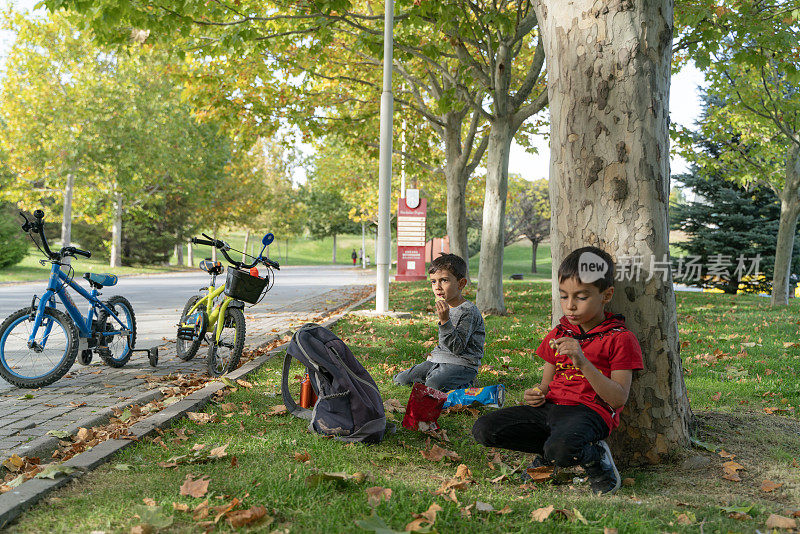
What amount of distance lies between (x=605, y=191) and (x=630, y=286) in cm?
62

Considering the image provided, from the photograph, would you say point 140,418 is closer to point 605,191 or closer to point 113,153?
point 605,191

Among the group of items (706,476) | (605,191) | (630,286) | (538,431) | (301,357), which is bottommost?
(706,476)

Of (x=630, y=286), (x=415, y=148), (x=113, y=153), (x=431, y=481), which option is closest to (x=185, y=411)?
(x=431, y=481)

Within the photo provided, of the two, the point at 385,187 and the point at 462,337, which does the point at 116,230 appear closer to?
the point at 385,187

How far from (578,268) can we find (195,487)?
95.7 inches

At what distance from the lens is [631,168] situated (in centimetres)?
399

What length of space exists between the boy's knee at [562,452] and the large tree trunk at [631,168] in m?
0.81

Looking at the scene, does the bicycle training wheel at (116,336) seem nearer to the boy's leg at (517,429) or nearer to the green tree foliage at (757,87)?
the boy's leg at (517,429)

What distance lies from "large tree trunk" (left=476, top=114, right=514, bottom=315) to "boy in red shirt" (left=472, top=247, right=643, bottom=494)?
27.3 feet

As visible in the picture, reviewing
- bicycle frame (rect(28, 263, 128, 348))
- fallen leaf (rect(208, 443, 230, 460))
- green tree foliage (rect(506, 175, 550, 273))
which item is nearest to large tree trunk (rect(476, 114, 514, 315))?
bicycle frame (rect(28, 263, 128, 348))

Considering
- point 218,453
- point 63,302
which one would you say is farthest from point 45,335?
point 218,453

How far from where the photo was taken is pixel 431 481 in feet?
11.7

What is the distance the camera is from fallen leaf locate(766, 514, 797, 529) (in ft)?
9.74

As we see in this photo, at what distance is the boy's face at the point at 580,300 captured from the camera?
3641 millimetres
